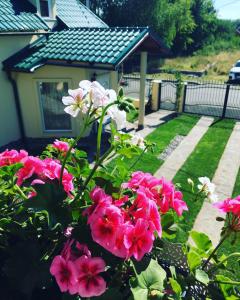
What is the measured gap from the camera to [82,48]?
7812 mm

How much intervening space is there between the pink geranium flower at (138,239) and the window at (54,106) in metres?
7.80

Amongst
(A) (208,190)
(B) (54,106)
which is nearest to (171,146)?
(B) (54,106)

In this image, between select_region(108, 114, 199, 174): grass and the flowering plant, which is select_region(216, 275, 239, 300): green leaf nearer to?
the flowering plant

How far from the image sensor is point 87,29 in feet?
28.5

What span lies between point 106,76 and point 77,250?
859 centimetres

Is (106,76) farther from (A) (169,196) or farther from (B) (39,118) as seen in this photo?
(A) (169,196)

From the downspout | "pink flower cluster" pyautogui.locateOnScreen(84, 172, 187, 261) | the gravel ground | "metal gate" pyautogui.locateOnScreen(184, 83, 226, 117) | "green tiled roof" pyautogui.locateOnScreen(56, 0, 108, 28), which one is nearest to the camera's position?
"pink flower cluster" pyautogui.locateOnScreen(84, 172, 187, 261)

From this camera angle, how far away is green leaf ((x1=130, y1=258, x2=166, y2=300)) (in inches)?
44.3

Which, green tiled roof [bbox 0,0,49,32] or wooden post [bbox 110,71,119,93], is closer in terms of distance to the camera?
green tiled roof [bbox 0,0,49,32]

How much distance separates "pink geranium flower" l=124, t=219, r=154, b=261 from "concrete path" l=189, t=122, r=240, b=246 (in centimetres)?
407

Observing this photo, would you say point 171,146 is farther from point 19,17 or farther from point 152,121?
point 19,17

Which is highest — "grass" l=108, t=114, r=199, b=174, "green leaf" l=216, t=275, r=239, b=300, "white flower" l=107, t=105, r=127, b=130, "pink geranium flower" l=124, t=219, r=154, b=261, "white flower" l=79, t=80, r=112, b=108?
"white flower" l=79, t=80, r=112, b=108

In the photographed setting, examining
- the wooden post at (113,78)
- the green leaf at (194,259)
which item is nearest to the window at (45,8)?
the wooden post at (113,78)

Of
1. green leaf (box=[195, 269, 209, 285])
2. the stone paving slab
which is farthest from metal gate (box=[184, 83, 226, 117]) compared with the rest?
green leaf (box=[195, 269, 209, 285])
